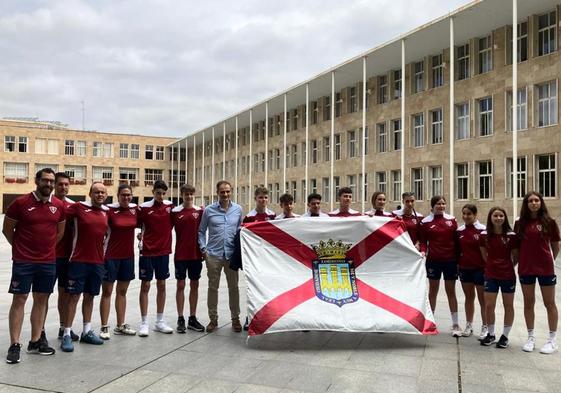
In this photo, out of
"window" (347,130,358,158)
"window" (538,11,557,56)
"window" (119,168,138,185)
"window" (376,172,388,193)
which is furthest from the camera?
"window" (119,168,138,185)

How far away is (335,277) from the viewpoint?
22.1 ft

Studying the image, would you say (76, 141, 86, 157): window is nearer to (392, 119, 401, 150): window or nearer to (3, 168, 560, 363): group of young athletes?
(392, 119, 401, 150): window

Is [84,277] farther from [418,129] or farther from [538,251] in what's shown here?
[418,129]

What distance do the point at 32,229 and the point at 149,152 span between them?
74684mm

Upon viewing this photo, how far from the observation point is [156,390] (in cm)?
473

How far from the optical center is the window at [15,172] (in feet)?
228

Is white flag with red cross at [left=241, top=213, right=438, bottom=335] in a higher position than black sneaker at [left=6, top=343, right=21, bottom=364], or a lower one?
higher

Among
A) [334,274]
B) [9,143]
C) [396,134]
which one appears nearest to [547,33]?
[396,134]

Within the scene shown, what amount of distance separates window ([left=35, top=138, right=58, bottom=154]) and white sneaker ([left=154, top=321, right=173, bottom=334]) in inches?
2824

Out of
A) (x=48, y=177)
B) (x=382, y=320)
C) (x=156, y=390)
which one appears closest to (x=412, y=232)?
(x=382, y=320)

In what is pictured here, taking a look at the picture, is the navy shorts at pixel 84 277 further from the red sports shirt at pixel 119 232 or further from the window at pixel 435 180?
the window at pixel 435 180

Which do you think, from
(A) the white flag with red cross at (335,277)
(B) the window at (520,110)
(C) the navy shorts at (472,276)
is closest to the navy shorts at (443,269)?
(C) the navy shorts at (472,276)

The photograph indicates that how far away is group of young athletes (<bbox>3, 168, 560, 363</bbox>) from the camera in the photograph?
583cm

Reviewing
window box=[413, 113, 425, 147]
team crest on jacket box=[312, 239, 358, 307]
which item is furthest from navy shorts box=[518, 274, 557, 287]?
window box=[413, 113, 425, 147]
